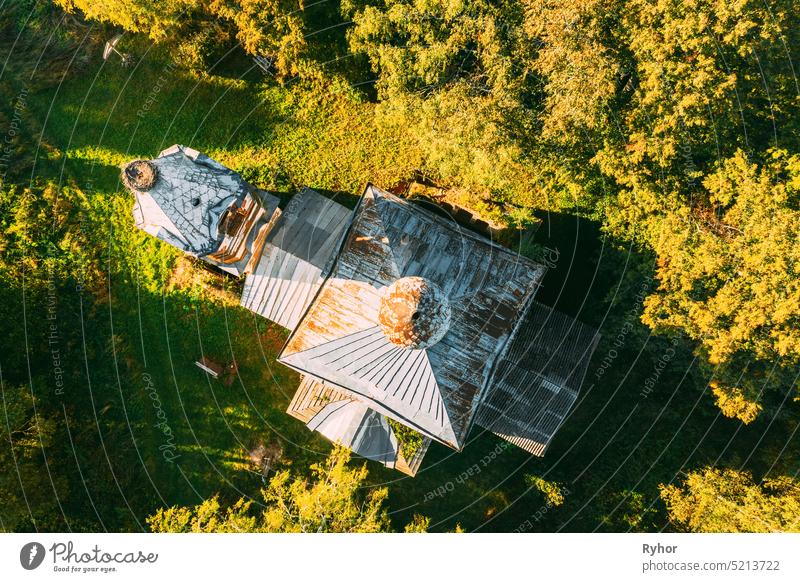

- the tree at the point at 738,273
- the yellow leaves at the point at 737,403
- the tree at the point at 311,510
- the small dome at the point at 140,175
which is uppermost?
the tree at the point at 738,273

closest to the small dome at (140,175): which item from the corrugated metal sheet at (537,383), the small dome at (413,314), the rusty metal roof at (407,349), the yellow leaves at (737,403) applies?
the rusty metal roof at (407,349)

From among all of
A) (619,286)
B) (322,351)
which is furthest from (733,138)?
(322,351)

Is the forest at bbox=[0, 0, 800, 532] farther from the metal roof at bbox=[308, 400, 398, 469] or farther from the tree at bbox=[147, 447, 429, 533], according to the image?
the metal roof at bbox=[308, 400, 398, 469]

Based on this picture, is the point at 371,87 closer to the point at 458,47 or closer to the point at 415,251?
the point at 458,47

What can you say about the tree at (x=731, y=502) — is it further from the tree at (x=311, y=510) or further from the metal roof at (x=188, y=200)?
the metal roof at (x=188, y=200)

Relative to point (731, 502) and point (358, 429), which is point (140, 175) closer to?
point (358, 429)

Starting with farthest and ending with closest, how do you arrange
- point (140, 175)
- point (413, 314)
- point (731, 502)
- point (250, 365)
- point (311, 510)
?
point (250, 365) < point (731, 502) < point (311, 510) < point (140, 175) < point (413, 314)

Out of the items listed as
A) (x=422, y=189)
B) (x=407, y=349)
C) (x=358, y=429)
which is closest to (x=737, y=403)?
(x=407, y=349)
